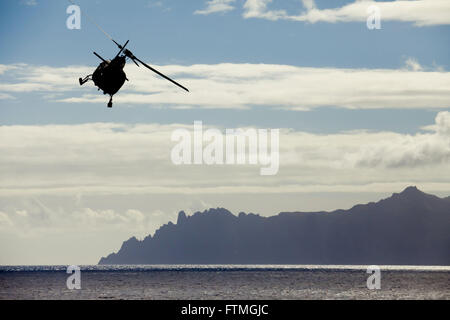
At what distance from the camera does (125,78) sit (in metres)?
46.1
